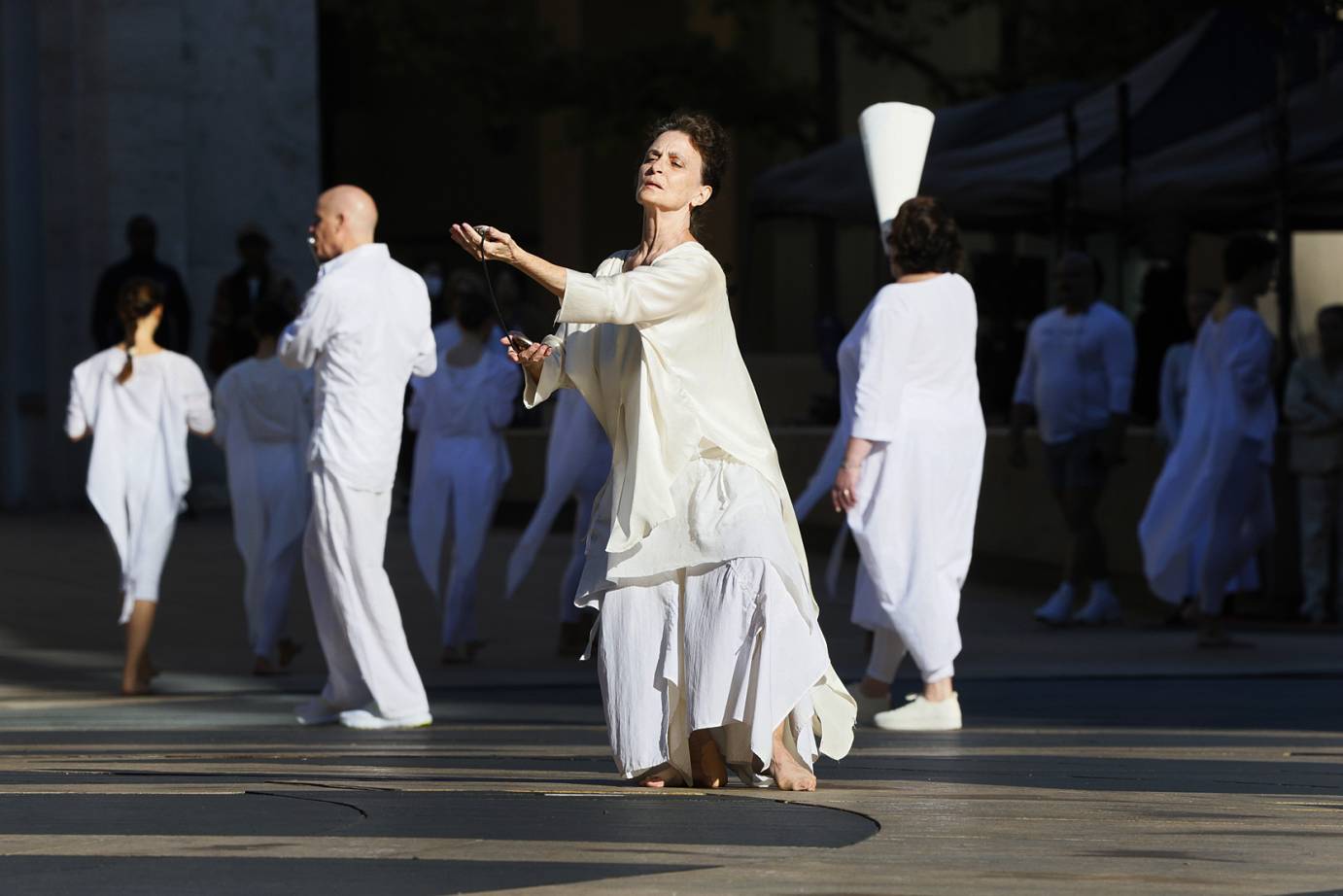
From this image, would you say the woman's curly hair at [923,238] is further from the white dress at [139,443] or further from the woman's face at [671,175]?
the white dress at [139,443]

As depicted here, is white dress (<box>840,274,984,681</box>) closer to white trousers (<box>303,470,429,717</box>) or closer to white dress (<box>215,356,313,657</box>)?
white trousers (<box>303,470,429,717</box>)

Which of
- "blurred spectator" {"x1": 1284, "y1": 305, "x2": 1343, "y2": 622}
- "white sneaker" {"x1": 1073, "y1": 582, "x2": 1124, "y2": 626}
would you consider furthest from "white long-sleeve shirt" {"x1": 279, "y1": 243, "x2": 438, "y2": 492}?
"blurred spectator" {"x1": 1284, "y1": 305, "x2": 1343, "y2": 622}

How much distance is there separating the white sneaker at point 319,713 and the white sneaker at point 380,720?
19 cm

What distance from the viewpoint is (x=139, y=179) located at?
833 inches

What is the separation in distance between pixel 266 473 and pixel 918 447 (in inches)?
137

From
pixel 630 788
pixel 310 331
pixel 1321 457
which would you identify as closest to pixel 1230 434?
pixel 1321 457

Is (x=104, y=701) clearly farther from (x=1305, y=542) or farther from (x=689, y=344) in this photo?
(x=1305, y=542)

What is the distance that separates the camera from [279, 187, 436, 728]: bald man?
9.52 metres

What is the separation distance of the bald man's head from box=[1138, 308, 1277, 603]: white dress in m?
4.89

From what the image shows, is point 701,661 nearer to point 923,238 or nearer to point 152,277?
point 923,238

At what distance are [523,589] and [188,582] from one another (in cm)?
202

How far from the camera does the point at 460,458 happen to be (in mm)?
12555

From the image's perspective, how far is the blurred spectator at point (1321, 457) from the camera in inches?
545

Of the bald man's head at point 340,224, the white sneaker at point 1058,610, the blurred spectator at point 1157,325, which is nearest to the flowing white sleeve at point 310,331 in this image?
the bald man's head at point 340,224
